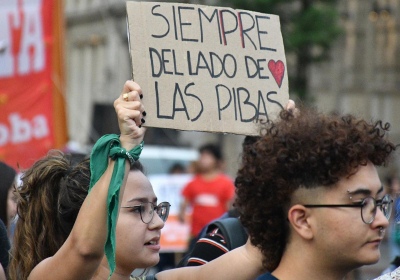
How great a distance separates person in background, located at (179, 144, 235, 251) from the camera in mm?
11008

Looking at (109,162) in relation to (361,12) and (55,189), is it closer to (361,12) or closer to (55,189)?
(55,189)

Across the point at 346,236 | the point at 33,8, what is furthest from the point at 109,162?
the point at 33,8

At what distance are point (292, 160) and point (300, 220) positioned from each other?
179 mm

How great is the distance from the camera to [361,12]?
33000 millimetres

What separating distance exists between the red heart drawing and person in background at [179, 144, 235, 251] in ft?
22.5

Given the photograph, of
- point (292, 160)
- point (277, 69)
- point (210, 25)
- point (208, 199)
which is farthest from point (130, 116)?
point (208, 199)

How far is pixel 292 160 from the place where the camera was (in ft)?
10.3

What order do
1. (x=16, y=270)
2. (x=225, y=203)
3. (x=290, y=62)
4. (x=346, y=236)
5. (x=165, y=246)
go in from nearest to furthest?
1. (x=346, y=236)
2. (x=16, y=270)
3. (x=225, y=203)
4. (x=165, y=246)
5. (x=290, y=62)

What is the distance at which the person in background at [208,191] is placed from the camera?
11.0m

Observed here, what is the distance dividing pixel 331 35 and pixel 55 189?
20.4 m

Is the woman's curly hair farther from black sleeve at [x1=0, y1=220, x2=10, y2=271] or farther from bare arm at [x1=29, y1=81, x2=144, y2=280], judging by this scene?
black sleeve at [x1=0, y1=220, x2=10, y2=271]

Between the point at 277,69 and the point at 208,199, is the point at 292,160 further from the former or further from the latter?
the point at 208,199

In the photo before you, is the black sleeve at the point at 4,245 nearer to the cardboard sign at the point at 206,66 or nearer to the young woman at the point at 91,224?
the young woman at the point at 91,224

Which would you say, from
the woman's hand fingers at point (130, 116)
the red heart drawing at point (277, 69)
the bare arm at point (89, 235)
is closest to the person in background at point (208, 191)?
the red heart drawing at point (277, 69)
